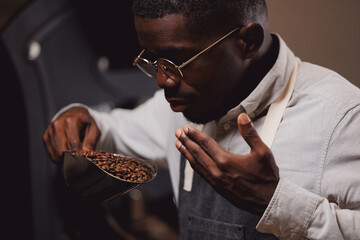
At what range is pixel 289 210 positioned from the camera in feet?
2.89

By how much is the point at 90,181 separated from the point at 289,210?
492 millimetres

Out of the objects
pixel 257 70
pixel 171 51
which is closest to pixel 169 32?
pixel 171 51

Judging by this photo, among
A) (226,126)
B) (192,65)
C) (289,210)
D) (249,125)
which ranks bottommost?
(289,210)

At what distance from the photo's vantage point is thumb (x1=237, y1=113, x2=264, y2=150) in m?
0.78

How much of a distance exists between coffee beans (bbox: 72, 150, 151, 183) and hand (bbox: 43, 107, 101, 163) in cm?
13

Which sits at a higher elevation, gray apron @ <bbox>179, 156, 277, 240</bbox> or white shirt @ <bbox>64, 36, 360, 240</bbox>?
white shirt @ <bbox>64, 36, 360, 240</bbox>

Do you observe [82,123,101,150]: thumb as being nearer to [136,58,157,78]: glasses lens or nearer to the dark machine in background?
[136,58,157,78]: glasses lens

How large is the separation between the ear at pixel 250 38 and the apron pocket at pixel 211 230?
492 millimetres

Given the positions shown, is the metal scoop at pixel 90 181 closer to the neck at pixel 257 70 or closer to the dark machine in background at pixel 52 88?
the neck at pixel 257 70

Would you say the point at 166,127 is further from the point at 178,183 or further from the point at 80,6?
the point at 80,6

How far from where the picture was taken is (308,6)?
127cm

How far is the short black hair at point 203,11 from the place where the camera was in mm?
989

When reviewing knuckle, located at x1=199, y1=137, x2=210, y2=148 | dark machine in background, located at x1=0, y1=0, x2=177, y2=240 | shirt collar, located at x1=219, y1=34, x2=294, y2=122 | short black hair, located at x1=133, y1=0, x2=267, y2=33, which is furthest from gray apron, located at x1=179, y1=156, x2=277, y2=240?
dark machine in background, located at x1=0, y1=0, x2=177, y2=240

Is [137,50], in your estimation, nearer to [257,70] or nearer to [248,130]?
[257,70]
